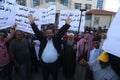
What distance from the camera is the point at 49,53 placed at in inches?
213

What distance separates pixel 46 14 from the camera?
7.04 metres

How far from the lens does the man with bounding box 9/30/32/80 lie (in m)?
5.59

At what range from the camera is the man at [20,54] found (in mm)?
5590

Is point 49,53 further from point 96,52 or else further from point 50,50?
point 96,52

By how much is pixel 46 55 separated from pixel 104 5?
4315cm

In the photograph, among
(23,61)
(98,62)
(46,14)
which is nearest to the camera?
(98,62)

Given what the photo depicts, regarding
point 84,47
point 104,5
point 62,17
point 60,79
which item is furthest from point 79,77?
point 104,5

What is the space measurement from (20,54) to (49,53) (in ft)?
2.19

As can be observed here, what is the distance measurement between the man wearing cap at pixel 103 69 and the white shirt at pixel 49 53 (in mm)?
999

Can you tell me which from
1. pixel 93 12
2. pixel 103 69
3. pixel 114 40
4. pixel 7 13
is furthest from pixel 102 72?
pixel 93 12

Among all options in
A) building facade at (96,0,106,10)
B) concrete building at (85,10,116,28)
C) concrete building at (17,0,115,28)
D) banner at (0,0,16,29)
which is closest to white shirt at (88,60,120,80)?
banner at (0,0,16,29)

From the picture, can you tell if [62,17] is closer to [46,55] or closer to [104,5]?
[46,55]

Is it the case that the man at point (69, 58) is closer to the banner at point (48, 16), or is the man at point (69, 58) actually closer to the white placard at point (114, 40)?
the banner at point (48, 16)

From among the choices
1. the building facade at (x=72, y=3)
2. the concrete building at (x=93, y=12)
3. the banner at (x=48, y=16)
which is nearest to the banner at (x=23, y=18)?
the banner at (x=48, y=16)
